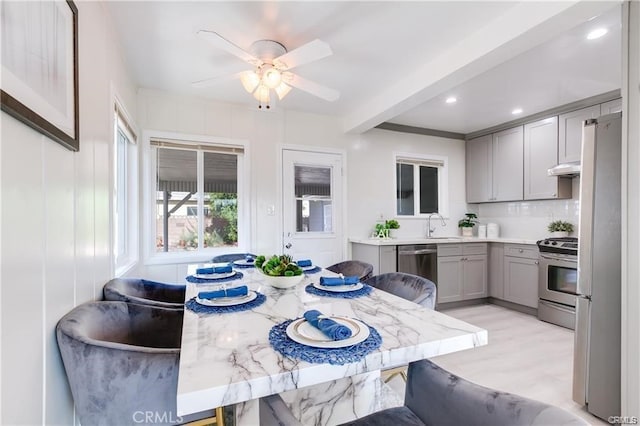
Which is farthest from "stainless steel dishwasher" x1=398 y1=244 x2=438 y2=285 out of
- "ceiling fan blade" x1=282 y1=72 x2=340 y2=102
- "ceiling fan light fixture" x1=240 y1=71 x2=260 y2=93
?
"ceiling fan light fixture" x1=240 y1=71 x2=260 y2=93

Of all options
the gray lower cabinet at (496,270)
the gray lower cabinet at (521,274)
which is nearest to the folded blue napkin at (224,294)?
the gray lower cabinet at (521,274)

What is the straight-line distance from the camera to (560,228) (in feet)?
12.3

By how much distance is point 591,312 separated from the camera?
186cm

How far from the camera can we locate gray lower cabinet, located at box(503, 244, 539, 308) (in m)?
3.67

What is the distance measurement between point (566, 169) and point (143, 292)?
4.29 meters

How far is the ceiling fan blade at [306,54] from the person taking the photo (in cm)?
176

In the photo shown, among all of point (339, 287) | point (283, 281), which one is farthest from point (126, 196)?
point (339, 287)

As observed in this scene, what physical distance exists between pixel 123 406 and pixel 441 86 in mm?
2872

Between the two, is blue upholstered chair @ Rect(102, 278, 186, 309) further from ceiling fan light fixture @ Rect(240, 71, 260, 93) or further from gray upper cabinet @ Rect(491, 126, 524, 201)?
gray upper cabinet @ Rect(491, 126, 524, 201)

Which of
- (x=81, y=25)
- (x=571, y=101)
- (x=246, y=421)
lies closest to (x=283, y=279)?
(x=246, y=421)

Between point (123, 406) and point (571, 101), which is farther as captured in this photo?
point (571, 101)

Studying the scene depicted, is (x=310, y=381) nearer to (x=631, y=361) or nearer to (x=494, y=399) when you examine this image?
(x=494, y=399)

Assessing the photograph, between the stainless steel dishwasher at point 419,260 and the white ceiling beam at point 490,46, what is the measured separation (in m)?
1.66

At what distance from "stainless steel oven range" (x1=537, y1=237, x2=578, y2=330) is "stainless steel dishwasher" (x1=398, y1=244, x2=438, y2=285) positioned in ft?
3.80
